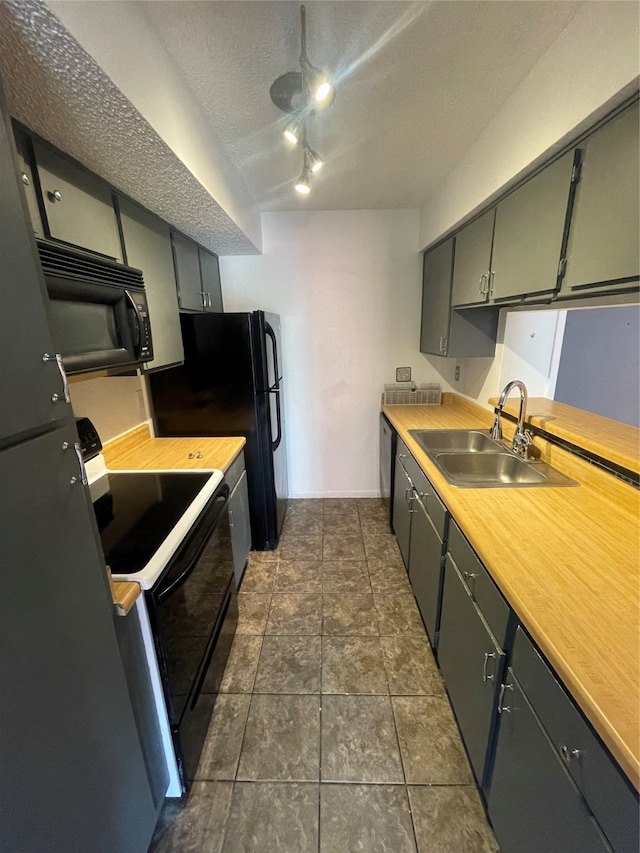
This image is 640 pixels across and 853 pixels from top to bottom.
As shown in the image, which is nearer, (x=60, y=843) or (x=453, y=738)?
(x=60, y=843)

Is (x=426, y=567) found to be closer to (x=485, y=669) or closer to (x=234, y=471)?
(x=485, y=669)

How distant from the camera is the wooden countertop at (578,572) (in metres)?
0.65

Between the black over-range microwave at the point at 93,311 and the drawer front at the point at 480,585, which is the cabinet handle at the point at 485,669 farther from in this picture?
the black over-range microwave at the point at 93,311

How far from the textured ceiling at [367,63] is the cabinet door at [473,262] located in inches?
16.1

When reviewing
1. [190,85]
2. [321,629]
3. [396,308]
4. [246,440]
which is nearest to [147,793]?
[321,629]

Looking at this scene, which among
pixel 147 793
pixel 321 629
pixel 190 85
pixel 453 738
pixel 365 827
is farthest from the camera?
pixel 321 629

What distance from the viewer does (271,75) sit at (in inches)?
49.2

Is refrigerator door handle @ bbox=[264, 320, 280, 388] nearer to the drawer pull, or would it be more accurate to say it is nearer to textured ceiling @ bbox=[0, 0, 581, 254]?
textured ceiling @ bbox=[0, 0, 581, 254]

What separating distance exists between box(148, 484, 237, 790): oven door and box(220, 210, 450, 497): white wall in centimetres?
169

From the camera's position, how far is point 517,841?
90 centimetres

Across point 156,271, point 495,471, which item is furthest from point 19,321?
point 495,471

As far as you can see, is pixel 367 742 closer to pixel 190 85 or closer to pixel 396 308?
pixel 190 85

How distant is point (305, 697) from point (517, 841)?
2.91 ft

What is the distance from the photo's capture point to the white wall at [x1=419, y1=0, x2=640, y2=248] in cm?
91
